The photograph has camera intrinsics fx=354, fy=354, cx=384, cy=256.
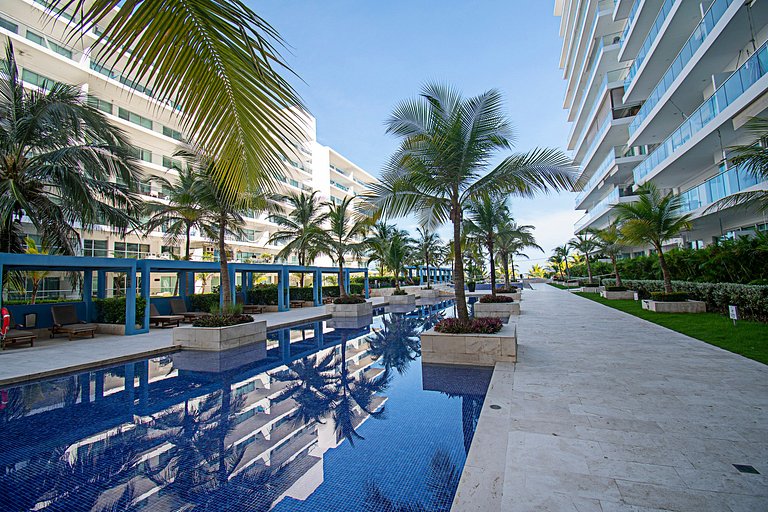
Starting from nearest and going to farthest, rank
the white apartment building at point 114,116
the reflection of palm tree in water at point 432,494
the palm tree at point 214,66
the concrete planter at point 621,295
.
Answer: the palm tree at point 214,66 < the reflection of palm tree in water at point 432,494 < the concrete planter at point 621,295 < the white apartment building at point 114,116

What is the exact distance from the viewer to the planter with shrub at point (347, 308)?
57.3 ft

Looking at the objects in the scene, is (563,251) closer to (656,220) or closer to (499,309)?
(656,220)

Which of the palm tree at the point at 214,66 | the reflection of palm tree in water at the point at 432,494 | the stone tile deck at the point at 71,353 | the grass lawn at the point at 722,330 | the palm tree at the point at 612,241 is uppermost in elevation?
the palm tree at the point at 612,241

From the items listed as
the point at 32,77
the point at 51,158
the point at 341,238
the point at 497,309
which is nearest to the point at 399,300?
the point at 341,238

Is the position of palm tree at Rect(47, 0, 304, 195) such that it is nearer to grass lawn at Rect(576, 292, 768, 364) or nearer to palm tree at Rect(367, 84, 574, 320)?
palm tree at Rect(367, 84, 574, 320)

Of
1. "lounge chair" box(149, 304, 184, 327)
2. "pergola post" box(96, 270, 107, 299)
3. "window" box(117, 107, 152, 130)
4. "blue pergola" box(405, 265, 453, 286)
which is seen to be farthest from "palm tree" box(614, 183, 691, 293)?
"window" box(117, 107, 152, 130)

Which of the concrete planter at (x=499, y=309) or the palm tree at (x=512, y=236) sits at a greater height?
the palm tree at (x=512, y=236)

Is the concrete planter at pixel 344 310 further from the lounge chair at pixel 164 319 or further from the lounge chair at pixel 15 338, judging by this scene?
the lounge chair at pixel 15 338

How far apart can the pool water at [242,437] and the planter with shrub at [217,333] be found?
139cm

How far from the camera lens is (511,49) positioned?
16156mm

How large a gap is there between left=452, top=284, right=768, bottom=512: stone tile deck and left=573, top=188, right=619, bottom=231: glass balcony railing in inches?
884

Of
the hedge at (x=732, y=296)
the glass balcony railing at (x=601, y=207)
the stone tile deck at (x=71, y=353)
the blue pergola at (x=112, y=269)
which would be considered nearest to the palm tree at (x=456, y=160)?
the hedge at (x=732, y=296)

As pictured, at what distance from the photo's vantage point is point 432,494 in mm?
3213

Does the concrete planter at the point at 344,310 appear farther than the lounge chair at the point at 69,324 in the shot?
Yes
